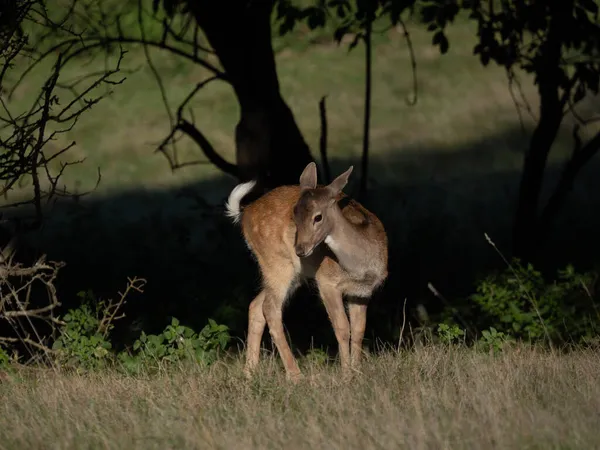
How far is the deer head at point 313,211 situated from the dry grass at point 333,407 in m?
0.80

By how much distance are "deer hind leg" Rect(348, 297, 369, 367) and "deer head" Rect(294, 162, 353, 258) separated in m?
0.58

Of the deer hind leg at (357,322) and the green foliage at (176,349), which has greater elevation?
the green foliage at (176,349)

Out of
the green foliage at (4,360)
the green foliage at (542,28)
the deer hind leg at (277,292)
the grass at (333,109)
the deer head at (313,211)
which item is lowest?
the grass at (333,109)

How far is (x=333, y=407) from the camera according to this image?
5.72 m

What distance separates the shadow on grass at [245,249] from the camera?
9695mm

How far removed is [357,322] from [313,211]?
0.86m

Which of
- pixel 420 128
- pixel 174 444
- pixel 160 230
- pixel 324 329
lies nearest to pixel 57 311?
pixel 324 329

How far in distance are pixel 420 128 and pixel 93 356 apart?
14314 millimetres

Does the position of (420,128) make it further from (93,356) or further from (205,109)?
(93,356)

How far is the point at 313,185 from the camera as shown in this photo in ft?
25.7

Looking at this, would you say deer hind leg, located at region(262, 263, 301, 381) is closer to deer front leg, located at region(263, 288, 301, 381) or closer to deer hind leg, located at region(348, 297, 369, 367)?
deer front leg, located at region(263, 288, 301, 381)

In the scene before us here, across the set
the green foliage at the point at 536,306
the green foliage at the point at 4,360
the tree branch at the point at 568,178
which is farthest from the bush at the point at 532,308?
the green foliage at the point at 4,360

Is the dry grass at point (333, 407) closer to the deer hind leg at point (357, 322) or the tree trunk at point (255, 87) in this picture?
the deer hind leg at point (357, 322)

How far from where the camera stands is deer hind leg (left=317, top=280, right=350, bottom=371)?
25.9 feet
